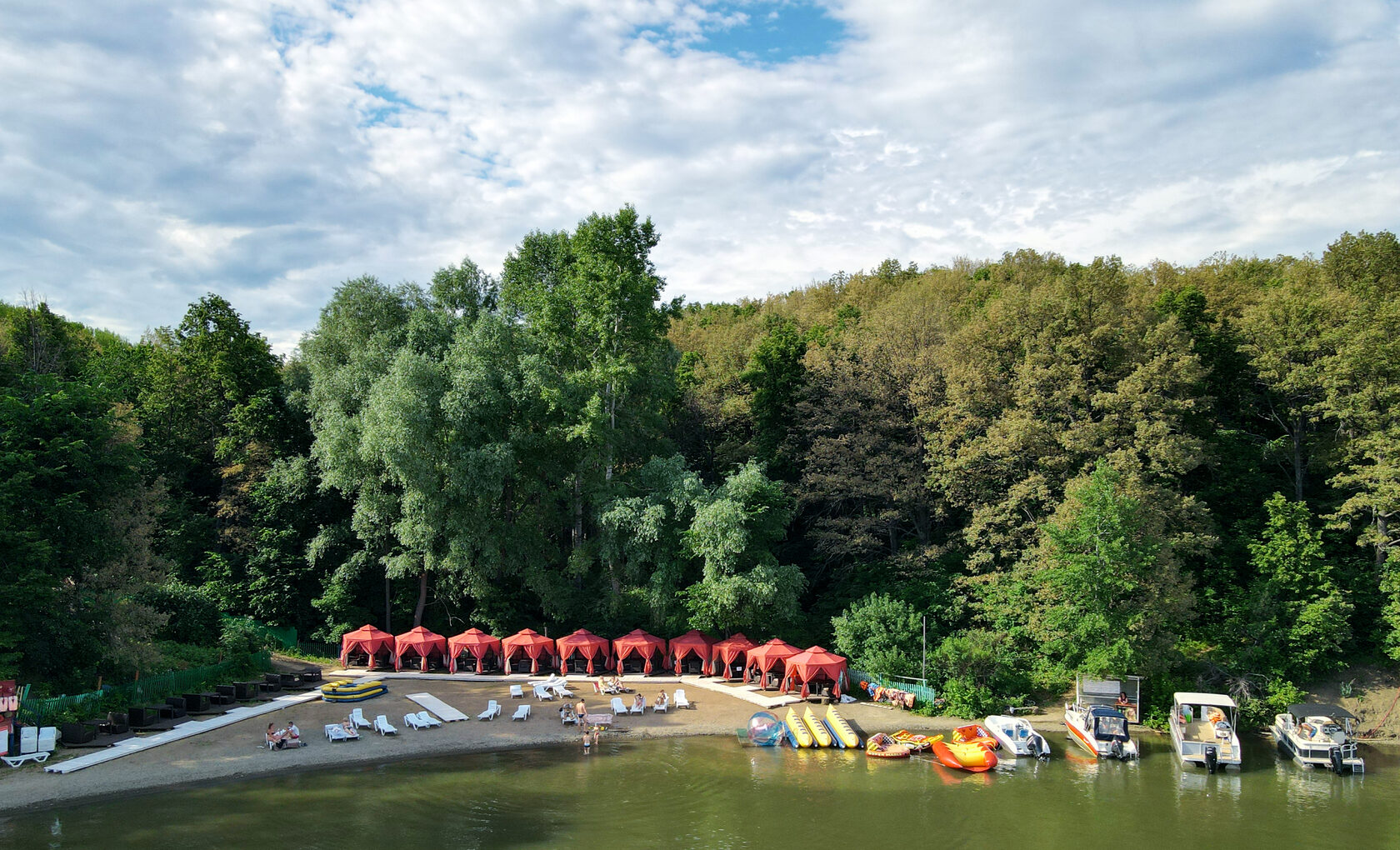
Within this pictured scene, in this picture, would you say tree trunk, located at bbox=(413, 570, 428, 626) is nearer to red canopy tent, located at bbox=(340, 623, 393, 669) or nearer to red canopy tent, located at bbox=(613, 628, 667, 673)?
red canopy tent, located at bbox=(340, 623, 393, 669)

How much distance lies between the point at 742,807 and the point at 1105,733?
40.1 feet

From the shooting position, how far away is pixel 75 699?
24516mm

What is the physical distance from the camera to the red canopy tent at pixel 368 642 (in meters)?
34.0

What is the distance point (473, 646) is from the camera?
33.6 metres

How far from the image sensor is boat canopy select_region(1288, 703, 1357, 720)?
89.6 feet

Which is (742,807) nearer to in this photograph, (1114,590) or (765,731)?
(765,731)

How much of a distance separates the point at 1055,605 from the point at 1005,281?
24.8 m

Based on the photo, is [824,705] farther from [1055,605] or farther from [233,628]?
[233,628]

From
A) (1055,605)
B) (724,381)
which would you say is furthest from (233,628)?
(1055,605)

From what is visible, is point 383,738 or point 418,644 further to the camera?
point 418,644

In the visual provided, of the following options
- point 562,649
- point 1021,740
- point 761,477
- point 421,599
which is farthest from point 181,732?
point 1021,740

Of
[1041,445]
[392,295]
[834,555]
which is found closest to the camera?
[1041,445]

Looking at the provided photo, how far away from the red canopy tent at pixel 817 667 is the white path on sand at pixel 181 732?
17.0m

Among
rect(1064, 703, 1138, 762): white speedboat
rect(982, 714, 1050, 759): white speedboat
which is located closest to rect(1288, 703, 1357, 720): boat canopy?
rect(1064, 703, 1138, 762): white speedboat
